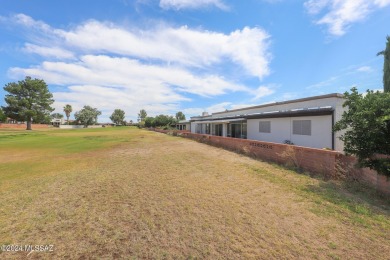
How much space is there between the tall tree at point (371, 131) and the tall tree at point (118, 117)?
136 meters

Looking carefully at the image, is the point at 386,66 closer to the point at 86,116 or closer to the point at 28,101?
the point at 28,101

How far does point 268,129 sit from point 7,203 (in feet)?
54.0

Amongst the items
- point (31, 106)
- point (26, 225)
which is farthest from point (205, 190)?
point (31, 106)

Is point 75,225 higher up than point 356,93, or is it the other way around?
point 356,93

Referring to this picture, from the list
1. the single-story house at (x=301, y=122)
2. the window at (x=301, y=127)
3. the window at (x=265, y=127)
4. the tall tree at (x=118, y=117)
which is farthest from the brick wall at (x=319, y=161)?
the tall tree at (x=118, y=117)

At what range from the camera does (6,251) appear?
119 inches

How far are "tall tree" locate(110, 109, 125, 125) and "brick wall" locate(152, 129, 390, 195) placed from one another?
424ft

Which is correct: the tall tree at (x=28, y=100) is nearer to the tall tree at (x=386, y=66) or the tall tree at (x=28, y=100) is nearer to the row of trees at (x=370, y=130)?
the row of trees at (x=370, y=130)

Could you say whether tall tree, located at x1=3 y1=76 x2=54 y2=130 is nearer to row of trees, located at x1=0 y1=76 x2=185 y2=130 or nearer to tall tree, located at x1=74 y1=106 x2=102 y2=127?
row of trees, located at x1=0 y1=76 x2=185 y2=130

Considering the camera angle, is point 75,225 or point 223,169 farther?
point 223,169

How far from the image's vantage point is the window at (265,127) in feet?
55.4

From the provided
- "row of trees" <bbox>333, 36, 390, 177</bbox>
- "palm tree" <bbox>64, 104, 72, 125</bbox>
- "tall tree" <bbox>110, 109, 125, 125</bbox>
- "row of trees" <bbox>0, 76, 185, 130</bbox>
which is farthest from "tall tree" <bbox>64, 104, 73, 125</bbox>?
"row of trees" <bbox>333, 36, 390, 177</bbox>

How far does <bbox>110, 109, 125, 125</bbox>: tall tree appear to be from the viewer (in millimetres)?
129000

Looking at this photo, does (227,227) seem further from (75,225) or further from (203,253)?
(75,225)
